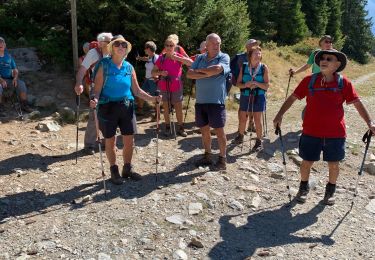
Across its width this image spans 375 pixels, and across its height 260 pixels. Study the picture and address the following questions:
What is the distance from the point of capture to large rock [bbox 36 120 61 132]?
1005cm

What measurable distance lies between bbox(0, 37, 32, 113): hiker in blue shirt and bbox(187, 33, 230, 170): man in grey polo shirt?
5672mm

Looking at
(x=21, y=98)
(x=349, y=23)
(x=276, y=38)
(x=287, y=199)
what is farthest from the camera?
(x=349, y=23)

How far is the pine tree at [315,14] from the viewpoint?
45.1m

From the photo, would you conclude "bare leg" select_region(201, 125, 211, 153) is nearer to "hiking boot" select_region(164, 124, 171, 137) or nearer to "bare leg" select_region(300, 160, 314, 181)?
"bare leg" select_region(300, 160, 314, 181)

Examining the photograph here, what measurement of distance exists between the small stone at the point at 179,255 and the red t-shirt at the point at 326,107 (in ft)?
8.57

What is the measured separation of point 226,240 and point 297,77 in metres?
19.5

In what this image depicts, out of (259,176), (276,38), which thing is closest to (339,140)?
(259,176)

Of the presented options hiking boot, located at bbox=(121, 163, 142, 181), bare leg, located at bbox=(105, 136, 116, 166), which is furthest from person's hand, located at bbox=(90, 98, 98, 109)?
hiking boot, located at bbox=(121, 163, 142, 181)

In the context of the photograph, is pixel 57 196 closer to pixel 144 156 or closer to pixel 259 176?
pixel 144 156

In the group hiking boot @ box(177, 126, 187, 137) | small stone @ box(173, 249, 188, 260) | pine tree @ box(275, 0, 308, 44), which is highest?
pine tree @ box(275, 0, 308, 44)

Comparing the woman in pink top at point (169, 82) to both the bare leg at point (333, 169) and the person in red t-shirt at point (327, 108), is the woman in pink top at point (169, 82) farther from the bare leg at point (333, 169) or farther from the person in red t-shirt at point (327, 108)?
the bare leg at point (333, 169)

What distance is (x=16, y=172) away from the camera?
7.50 m

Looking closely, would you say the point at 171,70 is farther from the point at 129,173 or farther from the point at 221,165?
the point at 129,173

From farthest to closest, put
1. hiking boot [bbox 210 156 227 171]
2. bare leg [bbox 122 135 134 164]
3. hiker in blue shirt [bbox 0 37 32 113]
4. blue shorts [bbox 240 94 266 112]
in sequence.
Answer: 1. hiker in blue shirt [bbox 0 37 32 113]
2. blue shorts [bbox 240 94 266 112]
3. hiking boot [bbox 210 156 227 171]
4. bare leg [bbox 122 135 134 164]
